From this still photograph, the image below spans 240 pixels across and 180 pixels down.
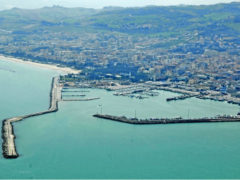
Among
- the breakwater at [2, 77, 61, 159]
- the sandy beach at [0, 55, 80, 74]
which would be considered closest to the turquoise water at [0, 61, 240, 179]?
the breakwater at [2, 77, 61, 159]

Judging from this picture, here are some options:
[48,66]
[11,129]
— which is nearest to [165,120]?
[11,129]

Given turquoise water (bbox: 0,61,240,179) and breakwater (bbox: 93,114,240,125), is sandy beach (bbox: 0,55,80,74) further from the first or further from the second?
breakwater (bbox: 93,114,240,125)

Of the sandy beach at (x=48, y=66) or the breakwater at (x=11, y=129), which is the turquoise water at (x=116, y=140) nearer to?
the breakwater at (x=11, y=129)

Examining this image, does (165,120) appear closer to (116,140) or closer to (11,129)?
(116,140)

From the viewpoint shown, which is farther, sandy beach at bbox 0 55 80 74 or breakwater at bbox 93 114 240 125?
sandy beach at bbox 0 55 80 74

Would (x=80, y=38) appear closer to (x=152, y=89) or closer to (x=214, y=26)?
(x=214, y=26)

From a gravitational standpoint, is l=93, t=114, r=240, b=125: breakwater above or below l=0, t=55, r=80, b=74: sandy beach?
above

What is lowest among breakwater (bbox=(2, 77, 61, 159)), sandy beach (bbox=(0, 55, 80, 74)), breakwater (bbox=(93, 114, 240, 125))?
sandy beach (bbox=(0, 55, 80, 74))

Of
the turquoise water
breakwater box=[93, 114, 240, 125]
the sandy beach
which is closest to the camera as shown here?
the turquoise water
